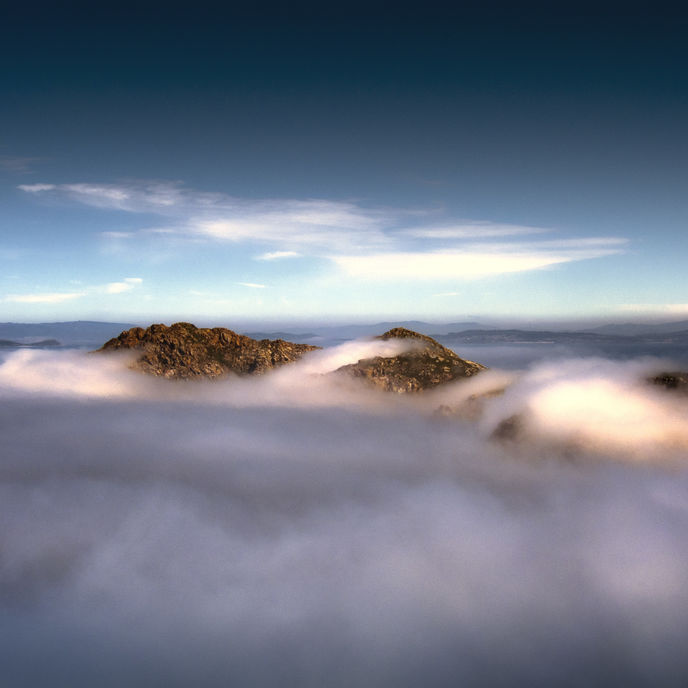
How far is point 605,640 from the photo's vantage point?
640ft

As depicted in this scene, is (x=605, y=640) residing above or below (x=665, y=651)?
below

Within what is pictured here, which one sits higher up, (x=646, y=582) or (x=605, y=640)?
(x=646, y=582)

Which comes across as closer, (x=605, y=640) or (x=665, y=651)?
(x=665, y=651)

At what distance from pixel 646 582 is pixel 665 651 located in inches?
1339

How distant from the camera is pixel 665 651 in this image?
545 ft

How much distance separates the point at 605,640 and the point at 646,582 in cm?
3077

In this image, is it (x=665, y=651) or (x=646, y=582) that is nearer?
(x=665, y=651)

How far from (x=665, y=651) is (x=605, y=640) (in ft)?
109
